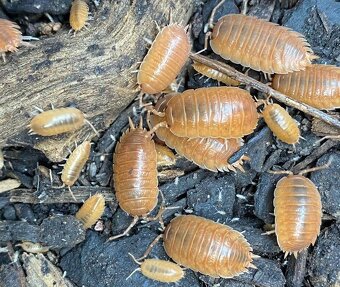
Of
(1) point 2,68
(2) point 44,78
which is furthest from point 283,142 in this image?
(1) point 2,68

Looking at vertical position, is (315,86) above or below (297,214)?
above

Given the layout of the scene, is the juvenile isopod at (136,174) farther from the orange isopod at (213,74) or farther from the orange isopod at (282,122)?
the orange isopod at (282,122)

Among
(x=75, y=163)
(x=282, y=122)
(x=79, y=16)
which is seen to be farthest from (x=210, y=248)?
(x=79, y=16)

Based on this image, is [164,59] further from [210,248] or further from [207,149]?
[210,248]

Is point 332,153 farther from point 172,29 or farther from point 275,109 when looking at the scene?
point 172,29

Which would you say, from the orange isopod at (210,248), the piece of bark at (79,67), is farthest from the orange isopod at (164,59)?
the orange isopod at (210,248)

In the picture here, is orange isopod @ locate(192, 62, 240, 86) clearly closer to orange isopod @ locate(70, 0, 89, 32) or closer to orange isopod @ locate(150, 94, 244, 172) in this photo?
orange isopod @ locate(150, 94, 244, 172)

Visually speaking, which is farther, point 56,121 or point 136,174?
point 136,174
